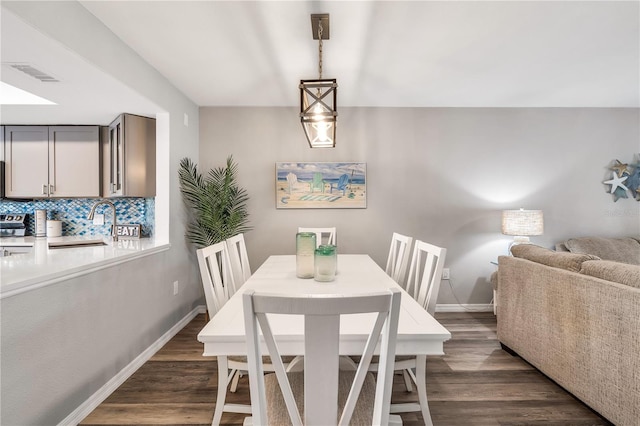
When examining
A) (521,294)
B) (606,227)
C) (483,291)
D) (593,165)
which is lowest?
(483,291)

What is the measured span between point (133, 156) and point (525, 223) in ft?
Answer: 12.9

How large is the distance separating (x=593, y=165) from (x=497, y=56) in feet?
7.58

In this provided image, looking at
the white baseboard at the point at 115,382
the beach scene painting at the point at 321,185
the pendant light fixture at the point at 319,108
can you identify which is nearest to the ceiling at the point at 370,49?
the pendant light fixture at the point at 319,108

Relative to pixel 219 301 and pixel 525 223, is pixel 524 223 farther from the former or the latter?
pixel 219 301

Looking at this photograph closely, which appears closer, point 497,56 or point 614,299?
point 614,299

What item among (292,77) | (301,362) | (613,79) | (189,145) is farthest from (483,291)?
(189,145)

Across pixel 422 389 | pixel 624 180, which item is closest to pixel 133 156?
pixel 422 389

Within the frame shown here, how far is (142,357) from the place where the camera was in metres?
2.35

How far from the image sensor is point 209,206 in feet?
10.3

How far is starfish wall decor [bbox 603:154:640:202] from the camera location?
3.61m

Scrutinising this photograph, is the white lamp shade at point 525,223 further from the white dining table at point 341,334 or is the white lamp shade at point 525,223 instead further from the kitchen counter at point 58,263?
the kitchen counter at point 58,263

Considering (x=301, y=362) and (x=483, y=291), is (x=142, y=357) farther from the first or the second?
(x=483, y=291)

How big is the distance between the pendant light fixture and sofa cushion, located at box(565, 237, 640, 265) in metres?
3.15

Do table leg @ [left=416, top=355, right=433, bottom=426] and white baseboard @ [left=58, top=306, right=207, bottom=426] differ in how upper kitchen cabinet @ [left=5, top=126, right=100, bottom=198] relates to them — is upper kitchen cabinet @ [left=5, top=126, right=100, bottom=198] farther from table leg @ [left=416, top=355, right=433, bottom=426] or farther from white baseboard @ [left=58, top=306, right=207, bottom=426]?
table leg @ [left=416, top=355, right=433, bottom=426]
